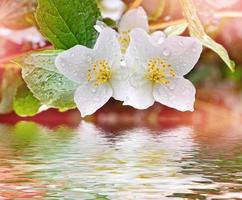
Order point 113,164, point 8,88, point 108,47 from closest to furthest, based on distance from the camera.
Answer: point 108,47 → point 8,88 → point 113,164

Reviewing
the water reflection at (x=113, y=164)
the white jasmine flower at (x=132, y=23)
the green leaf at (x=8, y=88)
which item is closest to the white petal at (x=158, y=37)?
the white jasmine flower at (x=132, y=23)

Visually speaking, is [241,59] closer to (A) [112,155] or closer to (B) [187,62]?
(A) [112,155]

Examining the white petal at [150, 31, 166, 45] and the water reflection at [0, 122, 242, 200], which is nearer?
the white petal at [150, 31, 166, 45]

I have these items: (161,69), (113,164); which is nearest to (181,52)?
(161,69)

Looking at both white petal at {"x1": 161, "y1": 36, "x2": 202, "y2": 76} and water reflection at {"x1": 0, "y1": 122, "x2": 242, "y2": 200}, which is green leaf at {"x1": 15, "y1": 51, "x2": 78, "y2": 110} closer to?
white petal at {"x1": 161, "y1": 36, "x2": 202, "y2": 76}

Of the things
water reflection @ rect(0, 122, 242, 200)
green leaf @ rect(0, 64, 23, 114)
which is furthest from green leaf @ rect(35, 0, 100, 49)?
water reflection @ rect(0, 122, 242, 200)

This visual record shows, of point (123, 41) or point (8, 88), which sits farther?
point (8, 88)

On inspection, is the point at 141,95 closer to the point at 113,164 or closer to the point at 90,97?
the point at 90,97
